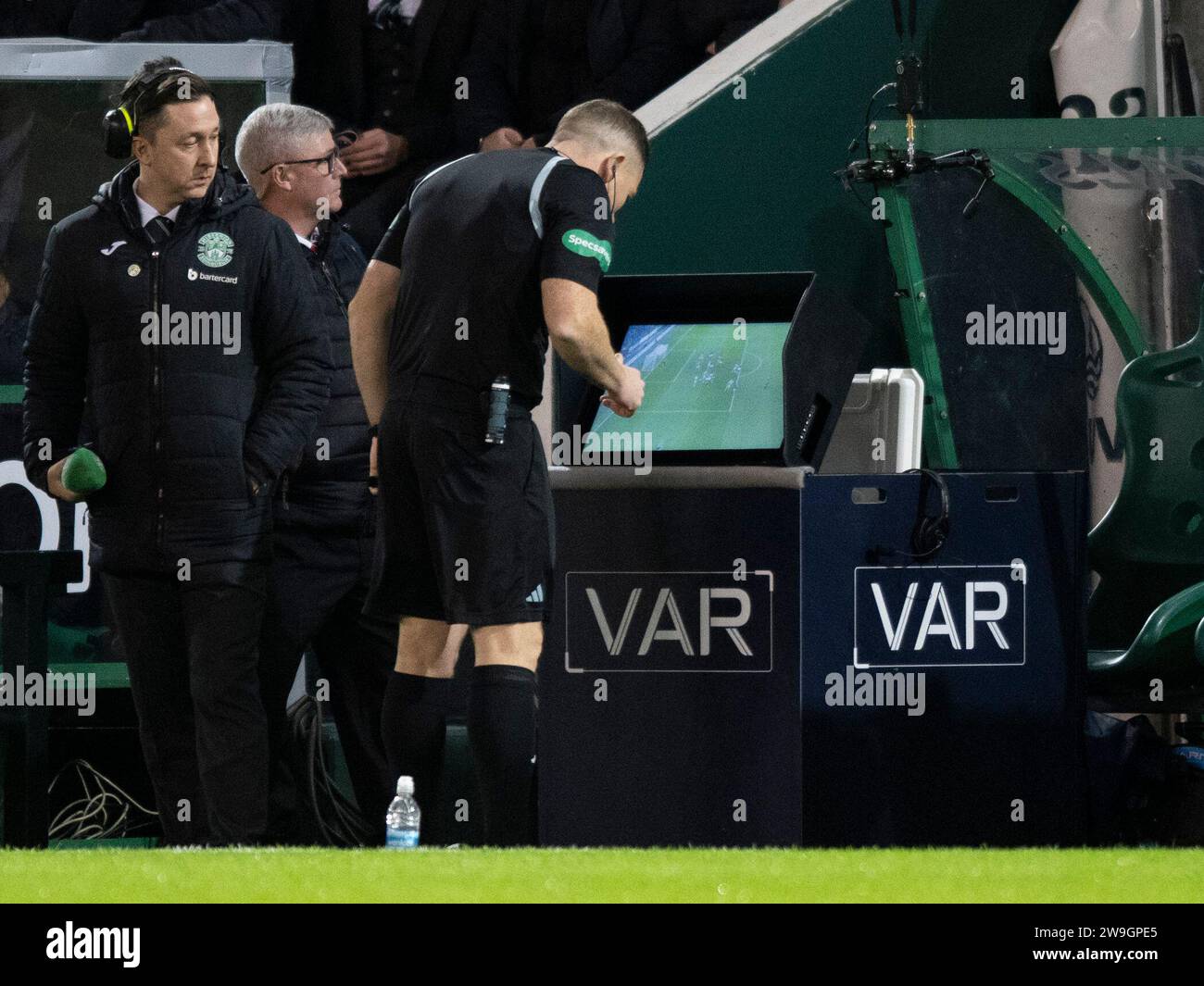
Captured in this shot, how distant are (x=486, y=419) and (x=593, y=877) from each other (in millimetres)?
987

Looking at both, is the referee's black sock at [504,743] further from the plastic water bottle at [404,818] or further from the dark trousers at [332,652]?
the dark trousers at [332,652]

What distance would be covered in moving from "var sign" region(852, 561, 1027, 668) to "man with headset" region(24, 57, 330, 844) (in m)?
1.14

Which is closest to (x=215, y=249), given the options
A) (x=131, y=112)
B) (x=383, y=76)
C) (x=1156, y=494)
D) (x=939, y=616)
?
(x=131, y=112)

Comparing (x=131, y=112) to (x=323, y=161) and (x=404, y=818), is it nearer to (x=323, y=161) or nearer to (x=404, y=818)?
(x=323, y=161)

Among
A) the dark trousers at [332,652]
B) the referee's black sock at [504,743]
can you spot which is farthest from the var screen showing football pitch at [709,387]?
the dark trousers at [332,652]

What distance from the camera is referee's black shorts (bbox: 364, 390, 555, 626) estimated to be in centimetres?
348

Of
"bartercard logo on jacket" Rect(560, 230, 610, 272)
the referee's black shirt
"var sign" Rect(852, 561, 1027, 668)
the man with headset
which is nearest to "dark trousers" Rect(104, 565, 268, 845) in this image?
the man with headset

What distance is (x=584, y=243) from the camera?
3.51 metres

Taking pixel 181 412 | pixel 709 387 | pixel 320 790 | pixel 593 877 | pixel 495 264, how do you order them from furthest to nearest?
pixel 320 790, pixel 709 387, pixel 181 412, pixel 495 264, pixel 593 877

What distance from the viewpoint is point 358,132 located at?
5.57m
